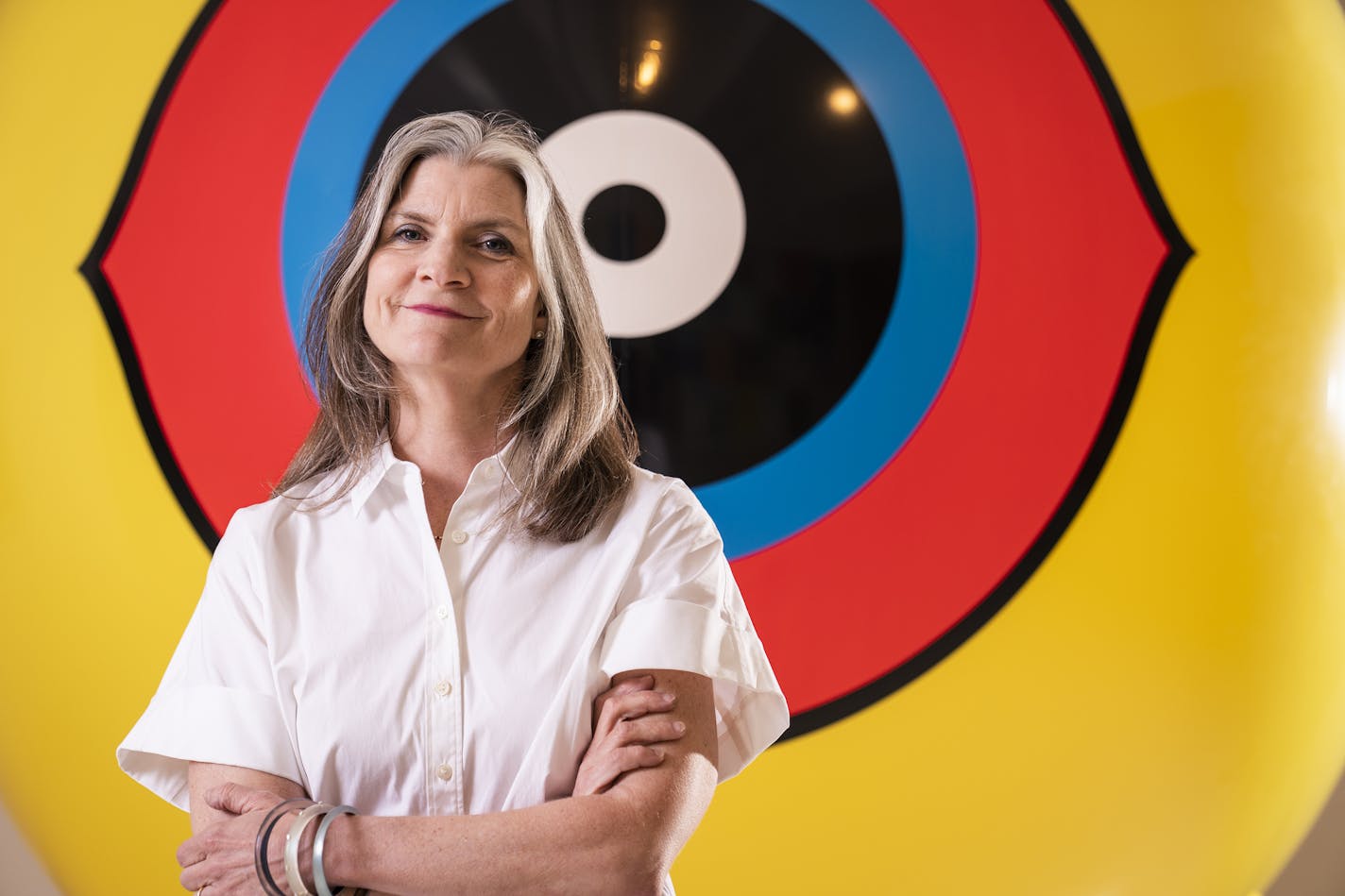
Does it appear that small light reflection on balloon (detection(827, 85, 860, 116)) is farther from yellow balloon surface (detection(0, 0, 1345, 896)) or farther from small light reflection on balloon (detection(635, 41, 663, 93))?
yellow balloon surface (detection(0, 0, 1345, 896))

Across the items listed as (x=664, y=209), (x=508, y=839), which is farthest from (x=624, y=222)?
(x=508, y=839)

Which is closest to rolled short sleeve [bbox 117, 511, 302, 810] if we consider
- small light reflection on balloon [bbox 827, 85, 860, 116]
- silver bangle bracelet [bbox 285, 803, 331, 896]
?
silver bangle bracelet [bbox 285, 803, 331, 896]

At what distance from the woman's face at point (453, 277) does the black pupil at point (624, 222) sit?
0.77ft

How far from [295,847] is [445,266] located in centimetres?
58

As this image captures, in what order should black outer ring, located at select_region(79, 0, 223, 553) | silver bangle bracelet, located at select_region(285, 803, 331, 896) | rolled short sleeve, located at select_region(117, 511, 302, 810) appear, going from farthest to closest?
black outer ring, located at select_region(79, 0, 223, 553) → rolled short sleeve, located at select_region(117, 511, 302, 810) → silver bangle bracelet, located at select_region(285, 803, 331, 896)

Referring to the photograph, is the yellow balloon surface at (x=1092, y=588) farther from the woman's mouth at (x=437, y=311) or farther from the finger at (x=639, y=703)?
the woman's mouth at (x=437, y=311)

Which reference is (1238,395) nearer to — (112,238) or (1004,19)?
(1004,19)

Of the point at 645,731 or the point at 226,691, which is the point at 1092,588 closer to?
the point at 645,731

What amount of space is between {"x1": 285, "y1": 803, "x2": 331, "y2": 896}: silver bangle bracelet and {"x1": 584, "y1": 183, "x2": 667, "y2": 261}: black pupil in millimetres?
784

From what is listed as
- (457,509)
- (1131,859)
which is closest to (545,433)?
(457,509)

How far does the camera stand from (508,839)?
1.01 meters

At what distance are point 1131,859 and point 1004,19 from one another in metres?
1.17

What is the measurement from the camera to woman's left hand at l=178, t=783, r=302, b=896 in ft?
3.35

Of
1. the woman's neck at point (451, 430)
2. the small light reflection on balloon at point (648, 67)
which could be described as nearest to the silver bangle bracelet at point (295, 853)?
the woman's neck at point (451, 430)
